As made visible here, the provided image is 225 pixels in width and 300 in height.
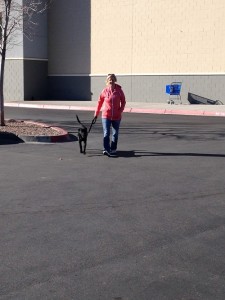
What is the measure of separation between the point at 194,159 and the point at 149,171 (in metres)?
1.66

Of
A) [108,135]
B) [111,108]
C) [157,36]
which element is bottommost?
[108,135]

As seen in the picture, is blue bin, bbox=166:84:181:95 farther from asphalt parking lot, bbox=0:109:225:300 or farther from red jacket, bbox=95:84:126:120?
red jacket, bbox=95:84:126:120

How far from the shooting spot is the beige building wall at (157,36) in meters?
27.0

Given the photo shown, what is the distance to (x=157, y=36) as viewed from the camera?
2861cm

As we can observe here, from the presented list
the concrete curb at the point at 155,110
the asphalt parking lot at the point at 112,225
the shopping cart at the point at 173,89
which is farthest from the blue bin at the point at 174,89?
the asphalt parking lot at the point at 112,225

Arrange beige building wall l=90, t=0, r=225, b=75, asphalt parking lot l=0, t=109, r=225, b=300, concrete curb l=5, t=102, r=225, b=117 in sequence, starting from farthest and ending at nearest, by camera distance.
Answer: beige building wall l=90, t=0, r=225, b=75
concrete curb l=5, t=102, r=225, b=117
asphalt parking lot l=0, t=109, r=225, b=300

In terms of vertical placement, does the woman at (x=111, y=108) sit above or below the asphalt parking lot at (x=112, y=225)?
above

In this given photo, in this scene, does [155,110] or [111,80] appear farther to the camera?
[155,110]

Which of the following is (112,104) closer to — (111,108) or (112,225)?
(111,108)

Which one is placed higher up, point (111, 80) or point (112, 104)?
point (111, 80)

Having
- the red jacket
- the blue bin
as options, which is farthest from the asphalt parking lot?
the blue bin

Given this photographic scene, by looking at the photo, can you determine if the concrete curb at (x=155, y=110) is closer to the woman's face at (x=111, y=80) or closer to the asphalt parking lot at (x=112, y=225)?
the asphalt parking lot at (x=112, y=225)

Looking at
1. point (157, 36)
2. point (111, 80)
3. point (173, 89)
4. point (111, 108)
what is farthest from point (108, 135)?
point (157, 36)

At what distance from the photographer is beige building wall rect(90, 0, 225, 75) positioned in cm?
2697
